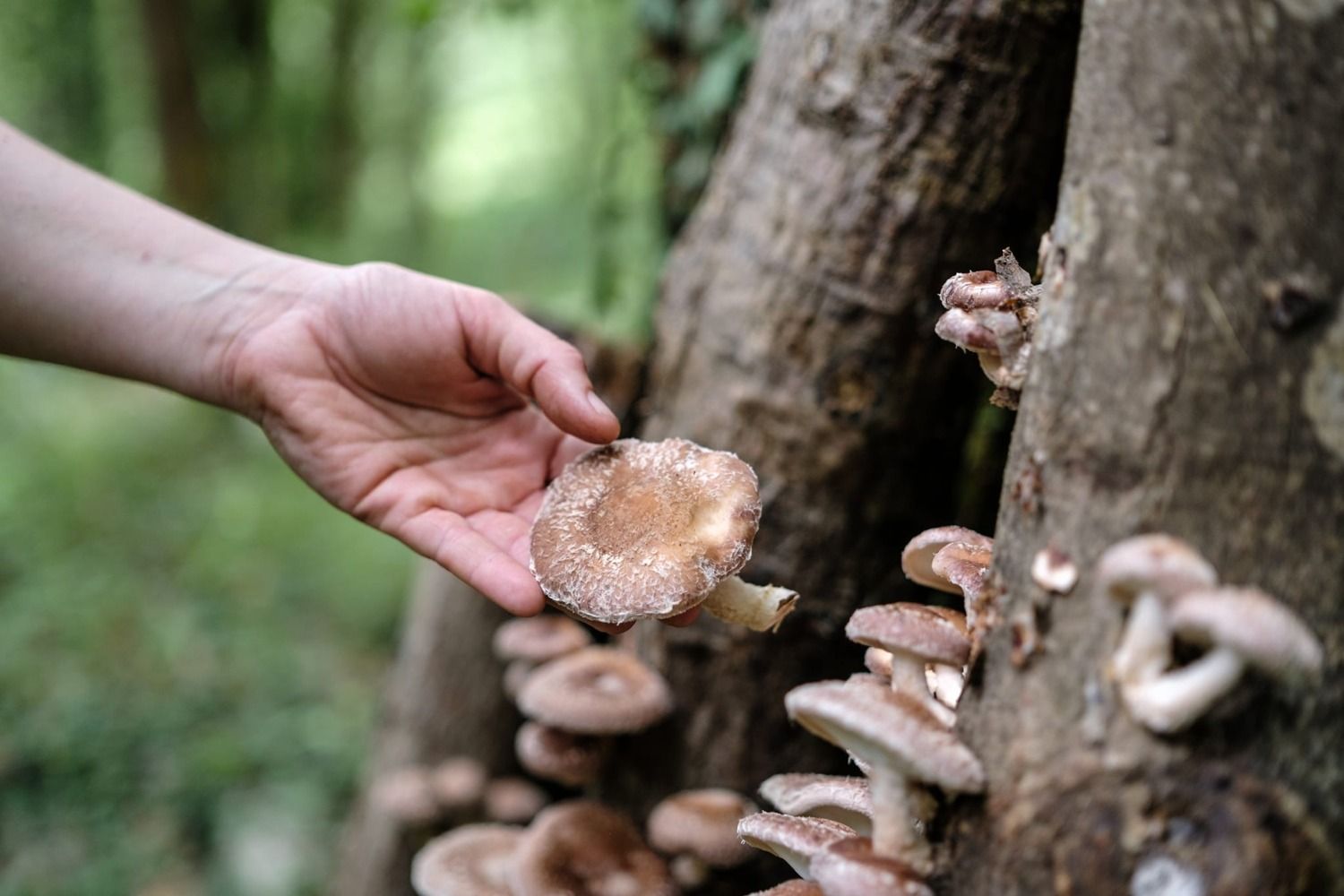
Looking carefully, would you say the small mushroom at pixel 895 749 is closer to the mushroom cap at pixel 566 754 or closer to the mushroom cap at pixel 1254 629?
the mushroom cap at pixel 1254 629

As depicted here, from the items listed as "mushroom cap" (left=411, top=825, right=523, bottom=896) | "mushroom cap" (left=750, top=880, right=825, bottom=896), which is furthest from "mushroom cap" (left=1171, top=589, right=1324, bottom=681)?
"mushroom cap" (left=411, top=825, right=523, bottom=896)

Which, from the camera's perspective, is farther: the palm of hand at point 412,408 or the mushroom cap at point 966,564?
the palm of hand at point 412,408

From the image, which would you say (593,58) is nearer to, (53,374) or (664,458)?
(53,374)

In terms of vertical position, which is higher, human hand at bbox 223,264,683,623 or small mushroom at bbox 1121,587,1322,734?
human hand at bbox 223,264,683,623

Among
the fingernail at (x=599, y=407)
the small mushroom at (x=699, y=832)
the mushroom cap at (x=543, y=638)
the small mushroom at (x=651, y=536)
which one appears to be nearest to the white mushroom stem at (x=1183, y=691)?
the small mushroom at (x=651, y=536)

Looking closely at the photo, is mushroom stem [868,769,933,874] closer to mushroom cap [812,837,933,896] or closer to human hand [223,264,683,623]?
mushroom cap [812,837,933,896]

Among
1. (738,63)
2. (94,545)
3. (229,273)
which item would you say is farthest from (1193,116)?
(94,545)

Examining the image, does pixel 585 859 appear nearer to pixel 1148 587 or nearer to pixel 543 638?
pixel 543 638
